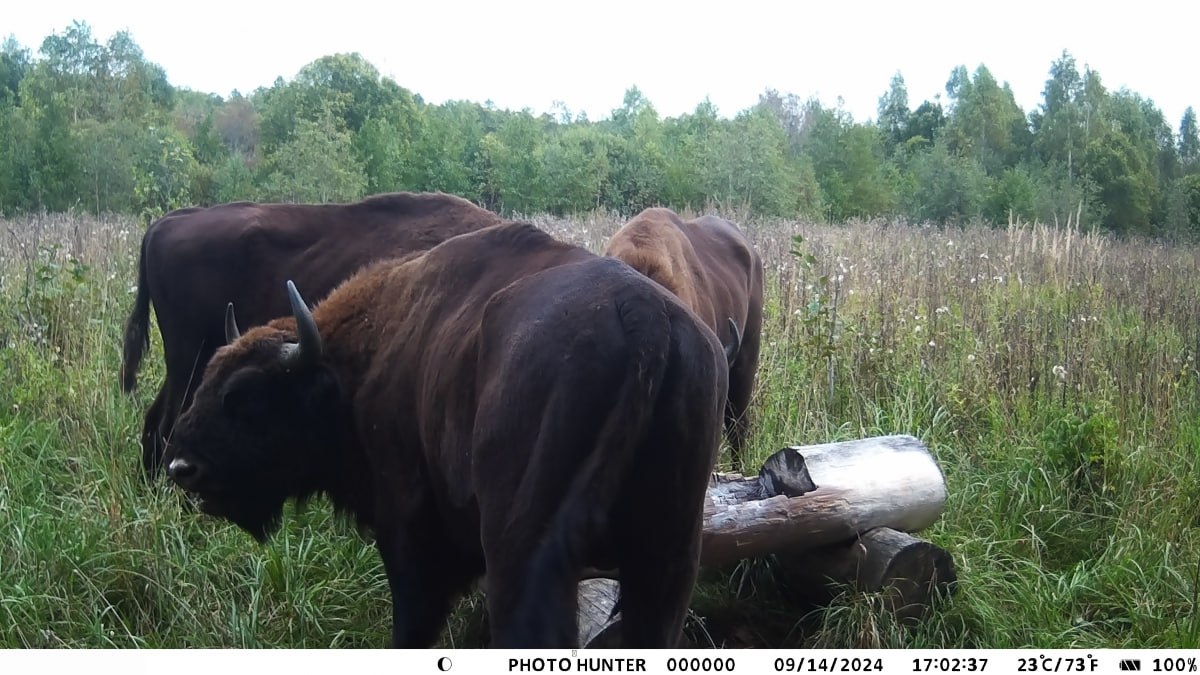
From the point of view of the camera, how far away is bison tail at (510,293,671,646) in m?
2.35

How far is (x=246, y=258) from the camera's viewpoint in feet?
18.8

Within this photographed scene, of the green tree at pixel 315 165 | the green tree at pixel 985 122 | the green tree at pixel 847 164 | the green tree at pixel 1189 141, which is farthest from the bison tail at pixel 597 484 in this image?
the green tree at pixel 847 164

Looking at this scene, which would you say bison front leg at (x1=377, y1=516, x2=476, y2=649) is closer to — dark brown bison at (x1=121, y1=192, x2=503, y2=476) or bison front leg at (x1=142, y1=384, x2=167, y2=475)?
bison front leg at (x1=142, y1=384, x2=167, y2=475)

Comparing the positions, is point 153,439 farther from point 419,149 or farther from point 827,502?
point 827,502

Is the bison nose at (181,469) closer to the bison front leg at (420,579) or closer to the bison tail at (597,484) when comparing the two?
the bison front leg at (420,579)

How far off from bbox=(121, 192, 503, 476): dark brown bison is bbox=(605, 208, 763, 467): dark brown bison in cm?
100

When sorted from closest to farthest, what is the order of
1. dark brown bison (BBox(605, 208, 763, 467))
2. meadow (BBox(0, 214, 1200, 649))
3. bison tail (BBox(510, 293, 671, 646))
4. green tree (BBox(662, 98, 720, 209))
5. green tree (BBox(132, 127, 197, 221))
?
1. bison tail (BBox(510, 293, 671, 646))
2. meadow (BBox(0, 214, 1200, 649))
3. dark brown bison (BBox(605, 208, 763, 467))
4. green tree (BBox(132, 127, 197, 221))
5. green tree (BBox(662, 98, 720, 209))

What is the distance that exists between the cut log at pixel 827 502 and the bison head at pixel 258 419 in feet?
5.16

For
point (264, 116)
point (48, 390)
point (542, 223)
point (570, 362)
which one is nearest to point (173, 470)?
point (570, 362)

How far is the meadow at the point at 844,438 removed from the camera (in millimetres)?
4055

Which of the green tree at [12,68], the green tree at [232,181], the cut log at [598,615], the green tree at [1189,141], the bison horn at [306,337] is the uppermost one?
the green tree at [12,68]

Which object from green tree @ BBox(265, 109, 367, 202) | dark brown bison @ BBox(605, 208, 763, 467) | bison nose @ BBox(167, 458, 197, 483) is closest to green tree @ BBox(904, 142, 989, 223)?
dark brown bison @ BBox(605, 208, 763, 467)

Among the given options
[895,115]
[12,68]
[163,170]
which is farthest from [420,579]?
[895,115]

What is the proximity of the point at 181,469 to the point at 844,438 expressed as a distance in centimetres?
366
